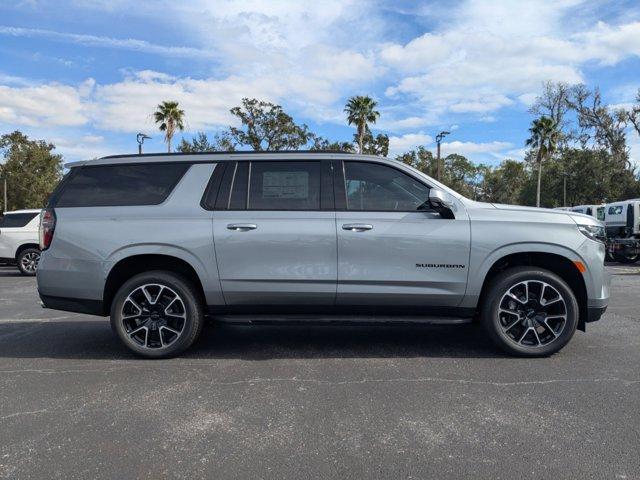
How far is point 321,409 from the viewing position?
11.7 feet

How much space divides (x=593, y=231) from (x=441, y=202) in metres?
1.53

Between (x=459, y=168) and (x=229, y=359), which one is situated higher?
(x=459, y=168)

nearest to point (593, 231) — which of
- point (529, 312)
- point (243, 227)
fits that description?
point (529, 312)

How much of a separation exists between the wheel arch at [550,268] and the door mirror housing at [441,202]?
0.65 m

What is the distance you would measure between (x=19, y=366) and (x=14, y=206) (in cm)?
4966

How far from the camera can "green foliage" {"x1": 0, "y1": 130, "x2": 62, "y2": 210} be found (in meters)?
42.7

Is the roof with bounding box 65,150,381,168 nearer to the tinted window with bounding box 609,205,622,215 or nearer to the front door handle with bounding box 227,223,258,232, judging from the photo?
the front door handle with bounding box 227,223,258,232

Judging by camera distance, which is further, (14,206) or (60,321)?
(14,206)

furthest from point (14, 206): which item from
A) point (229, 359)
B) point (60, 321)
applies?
point (229, 359)

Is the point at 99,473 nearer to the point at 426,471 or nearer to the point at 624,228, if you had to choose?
the point at 426,471

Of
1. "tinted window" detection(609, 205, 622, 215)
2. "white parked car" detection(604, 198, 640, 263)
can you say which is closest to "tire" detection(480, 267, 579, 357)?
"white parked car" detection(604, 198, 640, 263)

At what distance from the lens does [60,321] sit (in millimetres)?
6645

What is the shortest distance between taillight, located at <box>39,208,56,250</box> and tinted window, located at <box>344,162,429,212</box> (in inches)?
109

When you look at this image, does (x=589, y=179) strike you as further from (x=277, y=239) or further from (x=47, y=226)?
(x=47, y=226)
